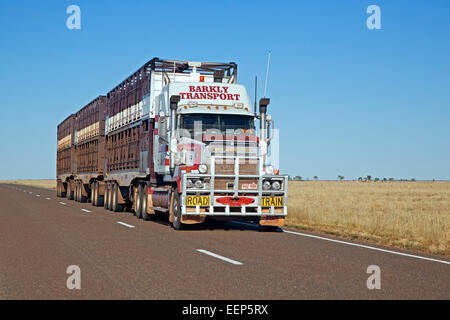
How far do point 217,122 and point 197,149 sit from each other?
1.10 m

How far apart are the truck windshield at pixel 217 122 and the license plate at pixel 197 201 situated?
6.32 feet

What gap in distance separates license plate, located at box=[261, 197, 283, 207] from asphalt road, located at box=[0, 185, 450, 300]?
76 cm

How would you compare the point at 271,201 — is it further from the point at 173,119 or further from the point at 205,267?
the point at 205,267

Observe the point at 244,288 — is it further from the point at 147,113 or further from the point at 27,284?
the point at 147,113

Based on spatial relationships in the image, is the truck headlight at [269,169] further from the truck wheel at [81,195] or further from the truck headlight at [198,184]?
the truck wheel at [81,195]

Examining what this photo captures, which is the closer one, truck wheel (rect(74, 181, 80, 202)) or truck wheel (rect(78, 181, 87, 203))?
truck wheel (rect(78, 181, 87, 203))

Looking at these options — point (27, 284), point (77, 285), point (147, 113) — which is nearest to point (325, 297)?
point (77, 285)

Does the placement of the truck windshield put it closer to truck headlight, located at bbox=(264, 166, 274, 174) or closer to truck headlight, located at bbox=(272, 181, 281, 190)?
truck headlight, located at bbox=(264, 166, 274, 174)

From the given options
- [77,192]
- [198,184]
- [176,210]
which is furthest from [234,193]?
[77,192]

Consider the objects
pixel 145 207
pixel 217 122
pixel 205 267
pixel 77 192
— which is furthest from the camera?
pixel 77 192

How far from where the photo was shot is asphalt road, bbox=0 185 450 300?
24.3 ft

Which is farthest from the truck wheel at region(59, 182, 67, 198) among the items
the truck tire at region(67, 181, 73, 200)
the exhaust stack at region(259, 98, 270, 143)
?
the exhaust stack at region(259, 98, 270, 143)

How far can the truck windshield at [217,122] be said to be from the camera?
16.2 meters

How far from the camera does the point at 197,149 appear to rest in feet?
51.6
